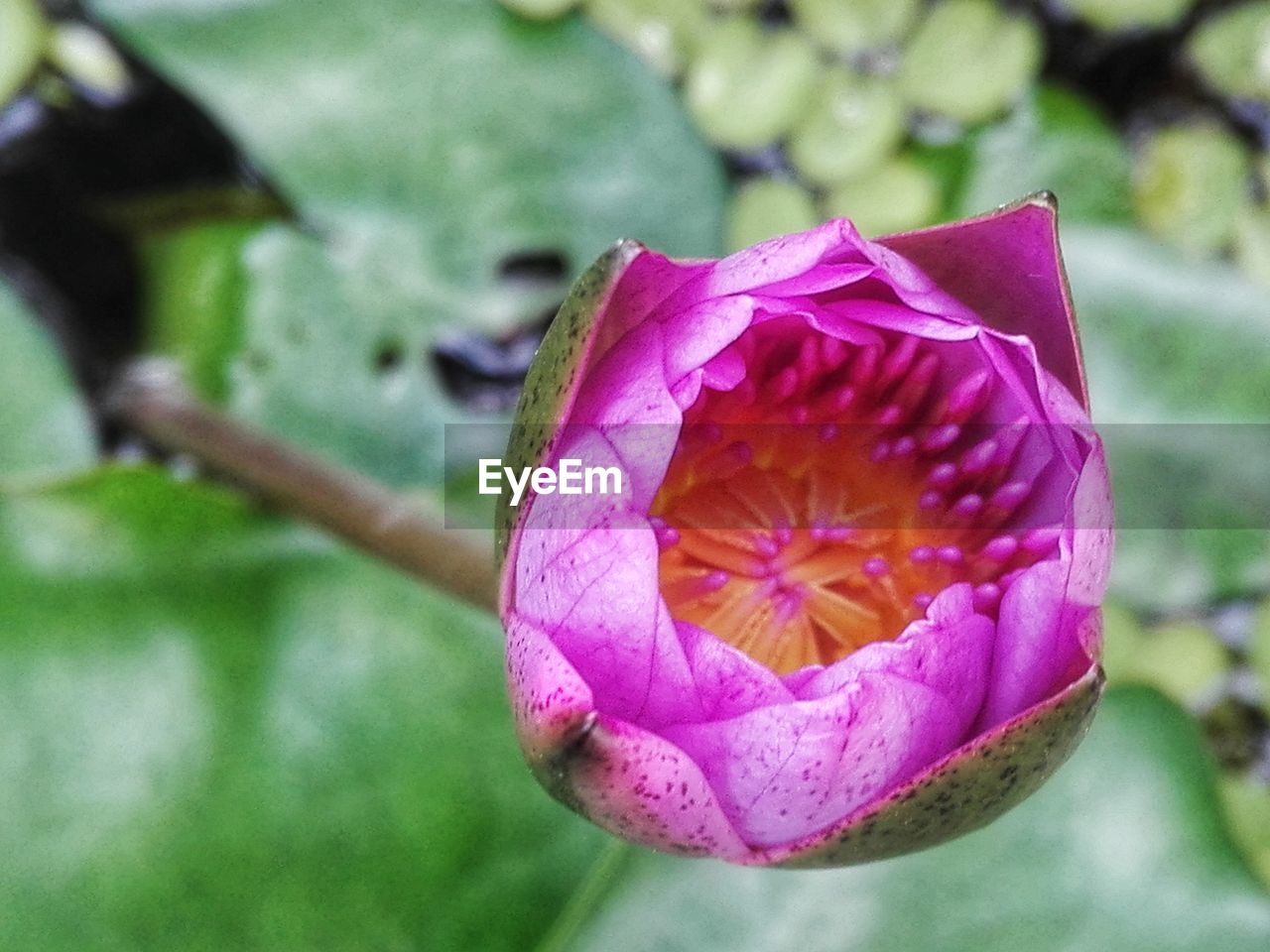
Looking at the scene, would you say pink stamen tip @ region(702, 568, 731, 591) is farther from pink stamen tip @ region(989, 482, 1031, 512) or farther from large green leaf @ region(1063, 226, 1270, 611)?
large green leaf @ region(1063, 226, 1270, 611)

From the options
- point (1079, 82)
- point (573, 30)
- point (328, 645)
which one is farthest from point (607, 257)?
point (1079, 82)

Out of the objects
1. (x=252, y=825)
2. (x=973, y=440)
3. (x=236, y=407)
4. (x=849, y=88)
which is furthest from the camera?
(x=849, y=88)

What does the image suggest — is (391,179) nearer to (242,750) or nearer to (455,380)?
(455,380)

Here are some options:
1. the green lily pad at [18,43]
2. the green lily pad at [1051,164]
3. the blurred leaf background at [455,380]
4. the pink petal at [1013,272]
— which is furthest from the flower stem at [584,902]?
the green lily pad at [18,43]

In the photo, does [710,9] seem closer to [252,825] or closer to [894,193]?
[894,193]

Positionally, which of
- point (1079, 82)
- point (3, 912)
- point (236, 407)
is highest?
point (1079, 82)

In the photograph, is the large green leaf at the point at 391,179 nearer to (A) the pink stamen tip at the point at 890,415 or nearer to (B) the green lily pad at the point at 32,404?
(B) the green lily pad at the point at 32,404

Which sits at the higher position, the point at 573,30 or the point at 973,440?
the point at 573,30

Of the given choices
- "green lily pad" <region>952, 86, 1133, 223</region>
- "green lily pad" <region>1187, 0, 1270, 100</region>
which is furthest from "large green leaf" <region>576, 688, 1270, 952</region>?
"green lily pad" <region>1187, 0, 1270, 100</region>
